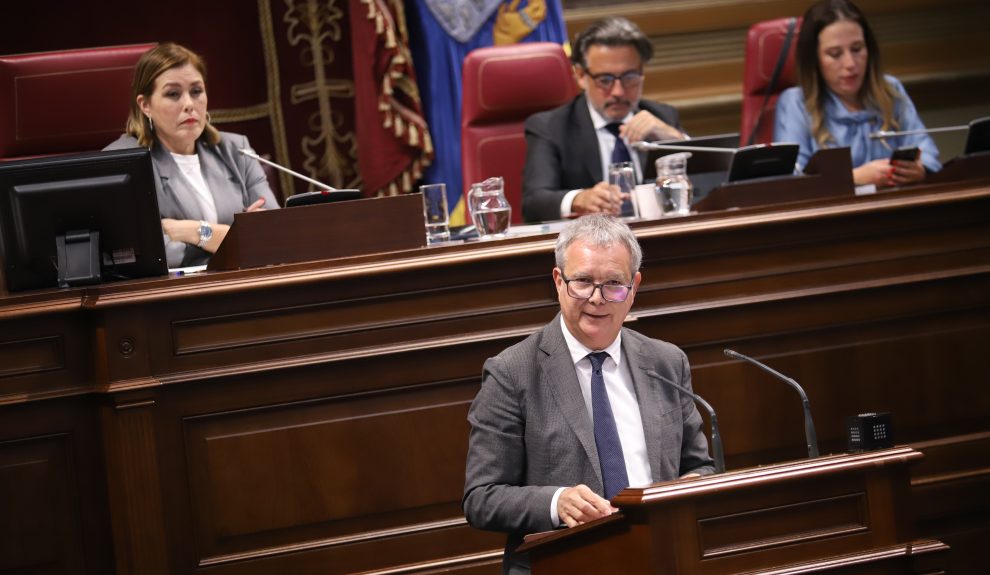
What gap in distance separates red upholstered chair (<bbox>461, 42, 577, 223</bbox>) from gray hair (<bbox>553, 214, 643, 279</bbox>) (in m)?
2.02

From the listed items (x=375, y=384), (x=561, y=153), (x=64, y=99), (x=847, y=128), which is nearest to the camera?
(x=375, y=384)

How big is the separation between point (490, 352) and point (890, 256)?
100 centimetres

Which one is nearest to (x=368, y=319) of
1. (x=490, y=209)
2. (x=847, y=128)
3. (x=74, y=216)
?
(x=490, y=209)

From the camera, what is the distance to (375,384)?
2.57m

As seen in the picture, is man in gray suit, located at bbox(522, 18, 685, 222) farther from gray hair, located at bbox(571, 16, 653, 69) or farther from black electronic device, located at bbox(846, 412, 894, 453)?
black electronic device, located at bbox(846, 412, 894, 453)

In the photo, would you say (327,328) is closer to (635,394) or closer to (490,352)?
(490,352)

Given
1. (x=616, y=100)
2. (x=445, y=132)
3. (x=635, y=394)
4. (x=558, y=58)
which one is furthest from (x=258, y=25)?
(x=635, y=394)

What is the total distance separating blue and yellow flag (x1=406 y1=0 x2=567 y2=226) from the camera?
459 centimetres

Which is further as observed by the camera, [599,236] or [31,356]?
[31,356]

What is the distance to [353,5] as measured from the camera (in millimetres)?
4555

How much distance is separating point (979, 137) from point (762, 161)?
1.98 ft

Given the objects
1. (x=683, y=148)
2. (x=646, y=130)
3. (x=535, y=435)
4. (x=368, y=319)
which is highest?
(x=646, y=130)

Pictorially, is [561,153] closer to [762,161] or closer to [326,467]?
[762,161]

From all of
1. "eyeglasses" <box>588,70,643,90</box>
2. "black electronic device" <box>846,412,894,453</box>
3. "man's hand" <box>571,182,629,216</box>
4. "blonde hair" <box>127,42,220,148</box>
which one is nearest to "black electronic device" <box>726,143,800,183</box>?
"man's hand" <box>571,182,629,216</box>
